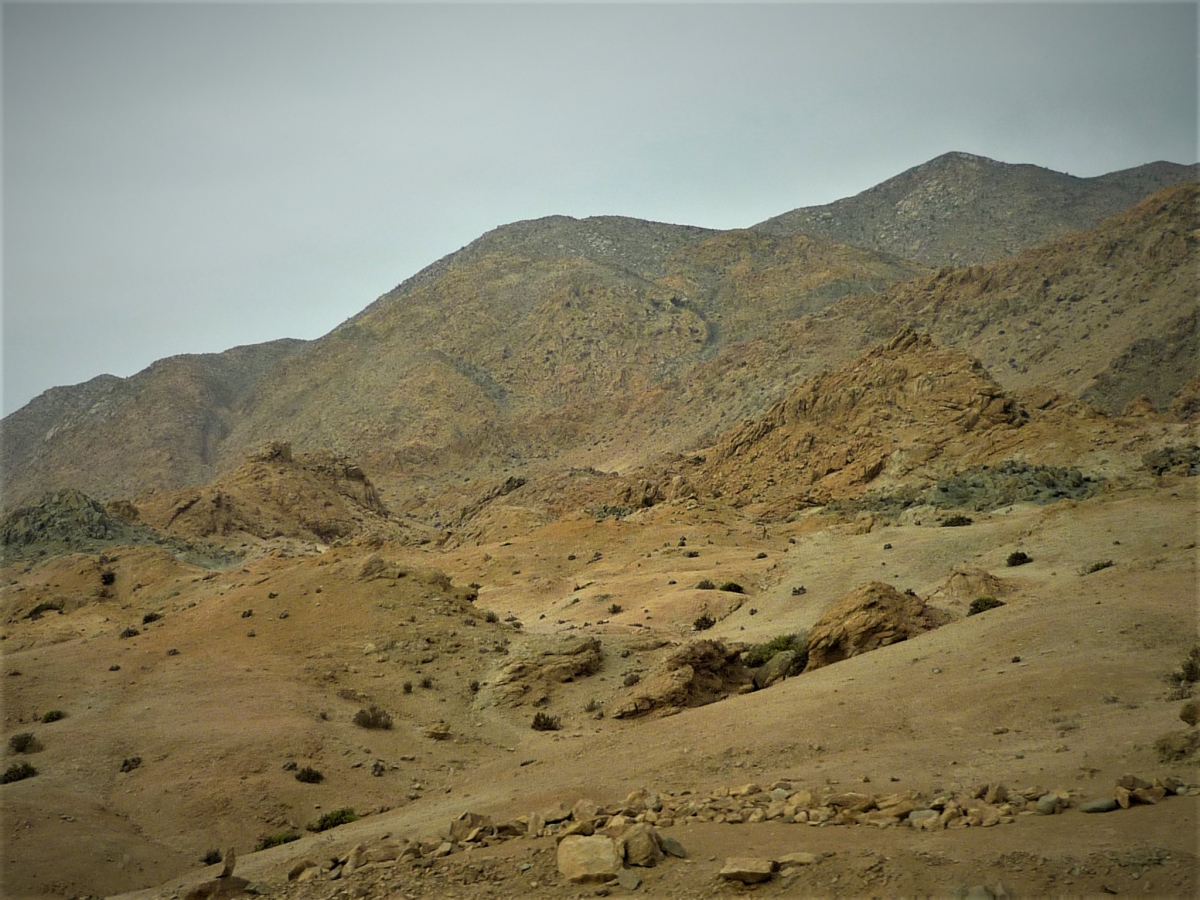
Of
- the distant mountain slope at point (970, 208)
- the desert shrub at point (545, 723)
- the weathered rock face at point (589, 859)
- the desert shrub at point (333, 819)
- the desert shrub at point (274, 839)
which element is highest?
the distant mountain slope at point (970, 208)

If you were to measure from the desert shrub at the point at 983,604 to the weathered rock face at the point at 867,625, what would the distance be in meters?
0.62

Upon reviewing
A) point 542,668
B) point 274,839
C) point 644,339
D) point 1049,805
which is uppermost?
point 644,339

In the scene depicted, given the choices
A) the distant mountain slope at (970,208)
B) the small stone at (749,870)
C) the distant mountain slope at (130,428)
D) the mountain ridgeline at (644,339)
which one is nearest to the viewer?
the small stone at (749,870)

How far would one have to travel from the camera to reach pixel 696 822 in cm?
881

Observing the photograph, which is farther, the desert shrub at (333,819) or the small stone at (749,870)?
the desert shrub at (333,819)

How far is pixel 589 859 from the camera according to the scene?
25.2 ft

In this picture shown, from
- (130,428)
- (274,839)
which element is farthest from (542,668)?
(130,428)

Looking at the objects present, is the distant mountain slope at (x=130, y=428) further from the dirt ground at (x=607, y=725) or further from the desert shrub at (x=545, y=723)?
the desert shrub at (x=545, y=723)

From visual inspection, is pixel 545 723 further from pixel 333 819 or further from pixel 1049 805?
pixel 1049 805

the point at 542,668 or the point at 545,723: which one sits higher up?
the point at 542,668

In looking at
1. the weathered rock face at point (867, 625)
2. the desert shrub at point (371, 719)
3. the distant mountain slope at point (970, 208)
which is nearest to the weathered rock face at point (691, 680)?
the weathered rock face at point (867, 625)

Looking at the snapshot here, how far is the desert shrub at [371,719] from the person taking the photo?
54.6 ft

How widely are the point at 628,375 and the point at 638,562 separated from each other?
70.5 m

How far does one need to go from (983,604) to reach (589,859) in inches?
573
